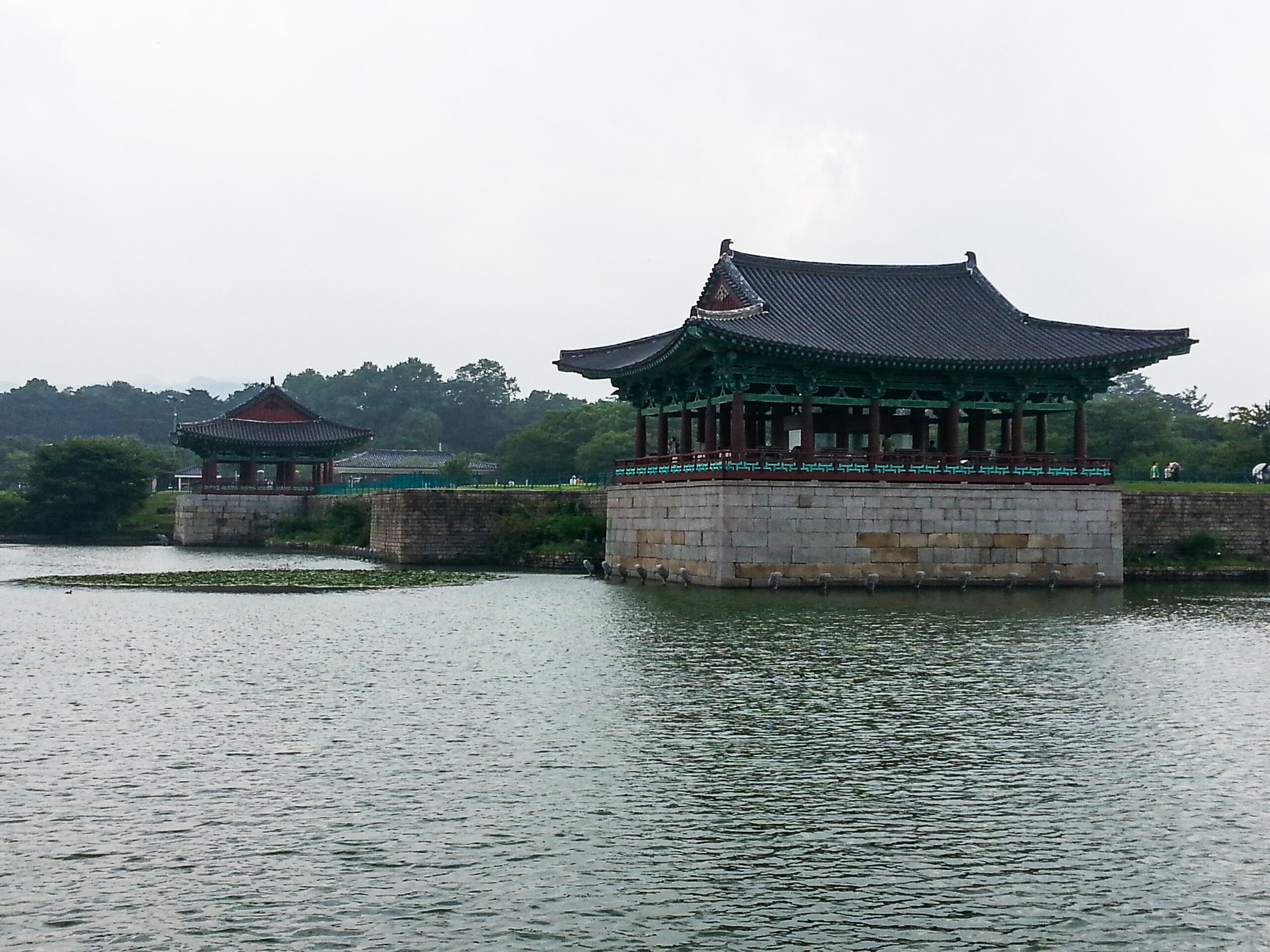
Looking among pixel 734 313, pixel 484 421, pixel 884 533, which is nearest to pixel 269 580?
pixel 734 313

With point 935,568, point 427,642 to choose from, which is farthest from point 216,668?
point 935,568

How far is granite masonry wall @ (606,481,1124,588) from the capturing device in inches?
1599

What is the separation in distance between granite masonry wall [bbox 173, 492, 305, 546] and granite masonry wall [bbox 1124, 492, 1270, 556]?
49205 mm

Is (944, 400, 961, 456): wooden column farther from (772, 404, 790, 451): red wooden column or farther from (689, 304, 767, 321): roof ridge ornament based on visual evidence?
(689, 304, 767, 321): roof ridge ornament

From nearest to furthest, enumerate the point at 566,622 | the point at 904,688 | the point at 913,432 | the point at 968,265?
1. the point at 904,688
2. the point at 566,622
3. the point at 913,432
4. the point at 968,265

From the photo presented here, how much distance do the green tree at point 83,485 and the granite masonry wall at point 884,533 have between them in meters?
54.4

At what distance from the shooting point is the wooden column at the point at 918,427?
47781 mm

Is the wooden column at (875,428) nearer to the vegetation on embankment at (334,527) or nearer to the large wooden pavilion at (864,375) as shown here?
the large wooden pavilion at (864,375)

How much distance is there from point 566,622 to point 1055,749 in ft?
53.6

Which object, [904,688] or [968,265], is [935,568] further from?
[904,688]

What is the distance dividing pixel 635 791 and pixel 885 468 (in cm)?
2815

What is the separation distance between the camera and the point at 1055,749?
18.2 metres

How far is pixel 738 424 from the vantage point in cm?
4172

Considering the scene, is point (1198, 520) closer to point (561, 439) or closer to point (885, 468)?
point (885, 468)
